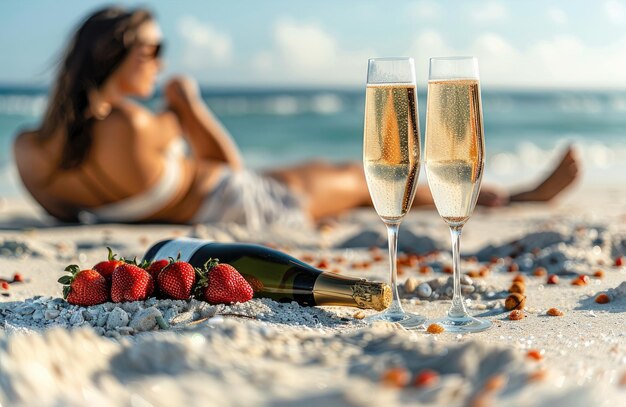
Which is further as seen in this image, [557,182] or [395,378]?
[557,182]

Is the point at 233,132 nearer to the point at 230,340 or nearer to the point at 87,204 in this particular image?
the point at 87,204

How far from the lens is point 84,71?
621 centimetres

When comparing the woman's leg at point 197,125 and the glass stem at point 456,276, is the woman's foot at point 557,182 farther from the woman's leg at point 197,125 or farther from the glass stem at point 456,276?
the glass stem at point 456,276

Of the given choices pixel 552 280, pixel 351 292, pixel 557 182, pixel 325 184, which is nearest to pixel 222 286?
pixel 351 292

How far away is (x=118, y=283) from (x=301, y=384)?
1257 millimetres

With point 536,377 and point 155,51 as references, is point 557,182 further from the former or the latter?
point 536,377

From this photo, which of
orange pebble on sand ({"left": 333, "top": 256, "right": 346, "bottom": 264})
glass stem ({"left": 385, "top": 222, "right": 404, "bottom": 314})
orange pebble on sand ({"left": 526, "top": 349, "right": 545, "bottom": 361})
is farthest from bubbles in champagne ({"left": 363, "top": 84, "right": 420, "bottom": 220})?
orange pebble on sand ({"left": 333, "top": 256, "right": 346, "bottom": 264})

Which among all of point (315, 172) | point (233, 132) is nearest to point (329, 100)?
point (233, 132)

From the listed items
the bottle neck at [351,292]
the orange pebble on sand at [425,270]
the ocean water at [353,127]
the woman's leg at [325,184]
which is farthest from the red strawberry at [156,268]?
the ocean water at [353,127]

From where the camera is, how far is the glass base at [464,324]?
2660mm

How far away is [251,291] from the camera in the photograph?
2.78 meters

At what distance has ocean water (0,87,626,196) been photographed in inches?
547

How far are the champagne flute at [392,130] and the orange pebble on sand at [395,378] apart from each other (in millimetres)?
1086

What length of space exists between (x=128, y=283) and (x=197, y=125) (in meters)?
4.87
